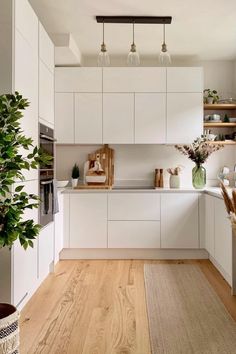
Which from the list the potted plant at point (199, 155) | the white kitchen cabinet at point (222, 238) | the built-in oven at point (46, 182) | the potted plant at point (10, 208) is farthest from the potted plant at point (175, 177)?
the potted plant at point (10, 208)

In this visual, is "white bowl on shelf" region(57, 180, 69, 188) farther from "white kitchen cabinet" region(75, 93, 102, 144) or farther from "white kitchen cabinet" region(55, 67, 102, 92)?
"white kitchen cabinet" region(55, 67, 102, 92)

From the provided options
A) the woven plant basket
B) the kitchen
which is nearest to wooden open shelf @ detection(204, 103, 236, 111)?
the kitchen

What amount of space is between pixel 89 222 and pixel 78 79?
1740 millimetres

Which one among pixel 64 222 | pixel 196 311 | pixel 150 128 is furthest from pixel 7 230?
pixel 150 128

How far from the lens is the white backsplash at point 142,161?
4625mm

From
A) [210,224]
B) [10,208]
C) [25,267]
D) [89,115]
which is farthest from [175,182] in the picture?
[10,208]

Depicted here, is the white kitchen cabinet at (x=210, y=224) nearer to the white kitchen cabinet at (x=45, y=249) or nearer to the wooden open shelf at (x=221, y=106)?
the wooden open shelf at (x=221, y=106)

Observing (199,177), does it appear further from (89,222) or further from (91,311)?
(91,311)

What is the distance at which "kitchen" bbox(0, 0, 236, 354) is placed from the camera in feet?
9.03

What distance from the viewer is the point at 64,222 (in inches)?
161

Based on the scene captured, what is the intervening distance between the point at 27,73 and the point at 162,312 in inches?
80.8

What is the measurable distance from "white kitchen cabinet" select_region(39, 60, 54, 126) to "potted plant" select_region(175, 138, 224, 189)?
179 centimetres

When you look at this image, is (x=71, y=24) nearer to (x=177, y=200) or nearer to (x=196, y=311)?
(x=177, y=200)

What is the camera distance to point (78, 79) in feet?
14.0
